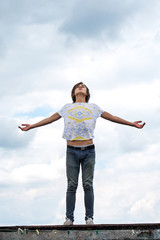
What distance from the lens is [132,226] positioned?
18.5 ft

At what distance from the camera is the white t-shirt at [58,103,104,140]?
7234 mm

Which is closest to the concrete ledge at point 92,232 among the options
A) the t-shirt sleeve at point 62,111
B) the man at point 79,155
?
the man at point 79,155

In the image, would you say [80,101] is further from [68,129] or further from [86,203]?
[86,203]

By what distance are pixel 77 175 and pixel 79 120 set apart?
119cm

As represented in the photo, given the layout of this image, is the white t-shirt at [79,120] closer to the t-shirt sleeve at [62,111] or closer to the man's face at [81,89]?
the t-shirt sleeve at [62,111]

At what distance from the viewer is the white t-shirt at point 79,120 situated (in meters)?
7.23

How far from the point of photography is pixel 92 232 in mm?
5738

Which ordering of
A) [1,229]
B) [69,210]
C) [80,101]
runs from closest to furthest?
1. [1,229]
2. [69,210]
3. [80,101]

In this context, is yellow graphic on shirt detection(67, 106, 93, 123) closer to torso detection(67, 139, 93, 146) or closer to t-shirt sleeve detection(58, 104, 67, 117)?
t-shirt sleeve detection(58, 104, 67, 117)

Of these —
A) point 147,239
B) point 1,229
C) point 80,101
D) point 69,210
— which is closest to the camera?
point 147,239

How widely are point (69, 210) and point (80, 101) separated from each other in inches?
97.3

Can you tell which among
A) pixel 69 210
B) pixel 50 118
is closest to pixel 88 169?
pixel 69 210

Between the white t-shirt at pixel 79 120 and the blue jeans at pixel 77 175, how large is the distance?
32 centimetres

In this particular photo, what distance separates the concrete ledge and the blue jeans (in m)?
1.31
